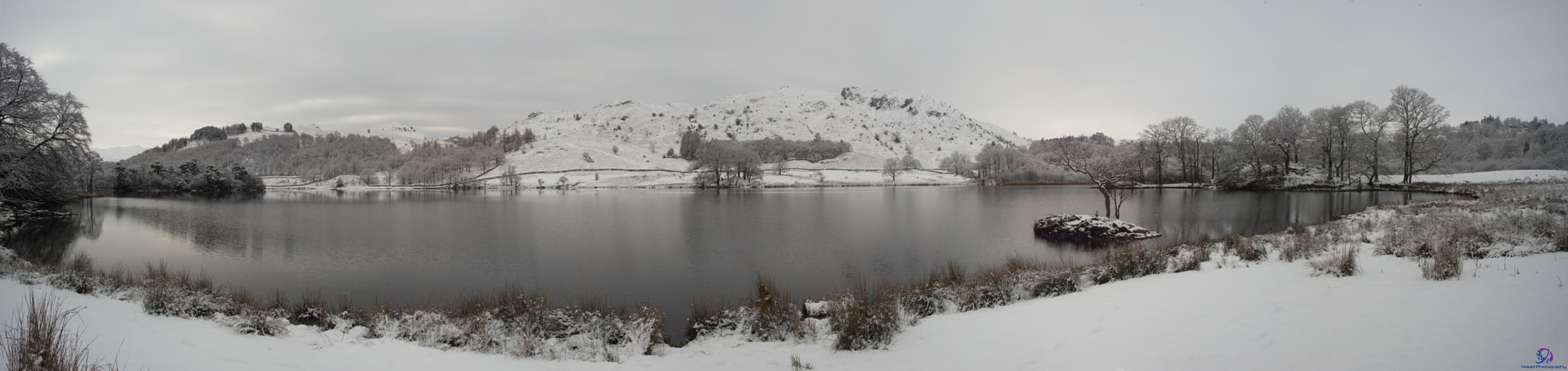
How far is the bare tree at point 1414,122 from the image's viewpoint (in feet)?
139

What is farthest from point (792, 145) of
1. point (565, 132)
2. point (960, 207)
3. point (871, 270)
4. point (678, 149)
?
point (871, 270)

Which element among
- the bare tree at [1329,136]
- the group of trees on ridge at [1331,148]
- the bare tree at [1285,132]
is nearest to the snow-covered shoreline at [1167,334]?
the group of trees on ridge at [1331,148]

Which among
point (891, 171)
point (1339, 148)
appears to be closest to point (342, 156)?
point (891, 171)

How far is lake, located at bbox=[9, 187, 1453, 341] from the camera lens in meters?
13.3

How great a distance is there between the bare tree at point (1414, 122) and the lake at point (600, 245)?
16.3 metres

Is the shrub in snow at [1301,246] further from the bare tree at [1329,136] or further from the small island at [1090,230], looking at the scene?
the bare tree at [1329,136]

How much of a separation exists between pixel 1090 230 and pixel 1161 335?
1531 centimetres

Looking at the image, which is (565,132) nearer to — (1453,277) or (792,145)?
(792,145)

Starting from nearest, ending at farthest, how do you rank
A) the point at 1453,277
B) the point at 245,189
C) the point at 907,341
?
the point at 1453,277
the point at 907,341
the point at 245,189

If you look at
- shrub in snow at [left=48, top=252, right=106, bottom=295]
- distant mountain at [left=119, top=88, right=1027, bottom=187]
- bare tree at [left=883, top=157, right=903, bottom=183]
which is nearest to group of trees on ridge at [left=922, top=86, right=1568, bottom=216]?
shrub in snow at [left=48, top=252, right=106, bottom=295]

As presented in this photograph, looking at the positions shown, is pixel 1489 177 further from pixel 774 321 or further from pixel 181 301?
pixel 181 301

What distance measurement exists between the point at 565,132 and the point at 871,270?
641ft

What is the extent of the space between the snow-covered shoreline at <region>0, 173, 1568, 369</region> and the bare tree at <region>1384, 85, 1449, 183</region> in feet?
166

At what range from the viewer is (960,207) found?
35.6 metres
